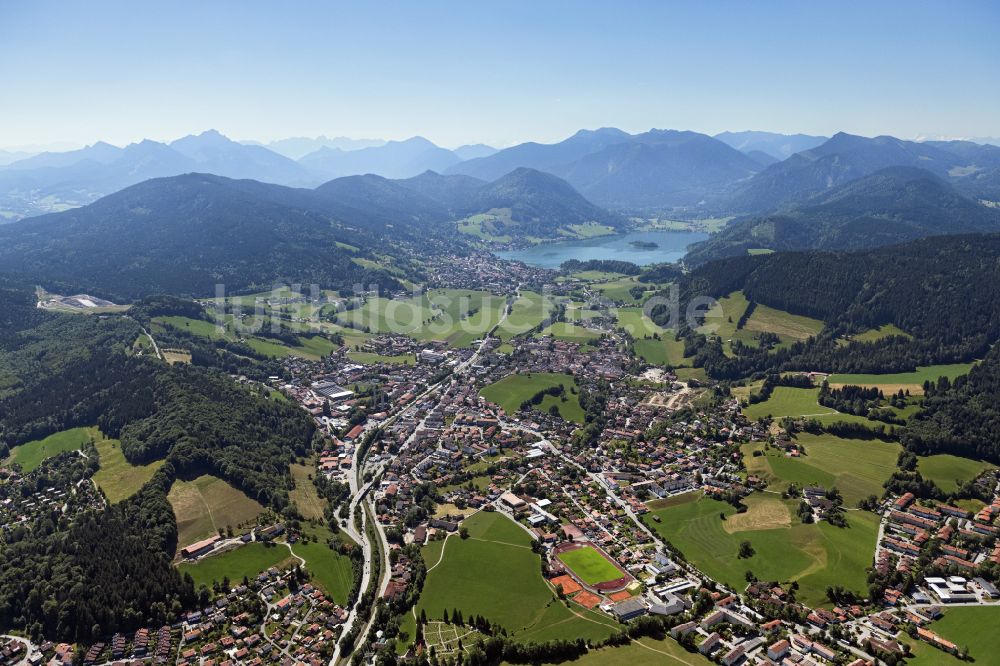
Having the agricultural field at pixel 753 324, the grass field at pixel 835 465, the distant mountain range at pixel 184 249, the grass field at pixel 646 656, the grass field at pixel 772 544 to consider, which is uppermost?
the distant mountain range at pixel 184 249

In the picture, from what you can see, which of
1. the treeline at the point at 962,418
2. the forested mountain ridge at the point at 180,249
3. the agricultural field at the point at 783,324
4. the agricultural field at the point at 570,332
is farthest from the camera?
the forested mountain ridge at the point at 180,249

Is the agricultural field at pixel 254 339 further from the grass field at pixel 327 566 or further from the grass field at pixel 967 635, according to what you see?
the grass field at pixel 967 635

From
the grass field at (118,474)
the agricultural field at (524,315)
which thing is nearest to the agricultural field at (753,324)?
the agricultural field at (524,315)

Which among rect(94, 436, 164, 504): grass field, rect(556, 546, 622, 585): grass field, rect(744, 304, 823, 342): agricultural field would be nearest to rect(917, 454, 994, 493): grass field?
rect(556, 546, 622, 585): grass field

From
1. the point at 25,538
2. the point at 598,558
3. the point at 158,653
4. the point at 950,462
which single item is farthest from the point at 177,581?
the point at 950,462

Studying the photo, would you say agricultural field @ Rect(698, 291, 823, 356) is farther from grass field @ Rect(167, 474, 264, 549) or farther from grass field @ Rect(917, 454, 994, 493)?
grass field @ Rect(167, 474, 264, 549)

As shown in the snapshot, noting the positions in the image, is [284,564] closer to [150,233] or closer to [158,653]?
[158,653]
